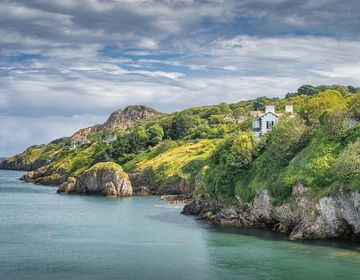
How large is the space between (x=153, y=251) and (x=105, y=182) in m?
85.6

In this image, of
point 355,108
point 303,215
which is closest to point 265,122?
point 355,108

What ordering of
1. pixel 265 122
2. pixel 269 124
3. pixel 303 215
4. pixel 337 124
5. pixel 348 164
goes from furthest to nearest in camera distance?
pixel 265 122
pixel 269 124
pixel 337 124
pixel 303 215
pixel 348 164

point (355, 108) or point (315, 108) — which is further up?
point (315, 108)

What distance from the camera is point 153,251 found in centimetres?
6906

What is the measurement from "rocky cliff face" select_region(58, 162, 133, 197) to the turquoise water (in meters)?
44.7

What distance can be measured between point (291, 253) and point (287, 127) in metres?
30.8

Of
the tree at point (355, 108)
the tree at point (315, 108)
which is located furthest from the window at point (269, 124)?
the tree at point (355, 108)

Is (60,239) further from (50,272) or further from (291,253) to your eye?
(291,253)

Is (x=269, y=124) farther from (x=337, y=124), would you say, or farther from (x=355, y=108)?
(x=337, y=124)

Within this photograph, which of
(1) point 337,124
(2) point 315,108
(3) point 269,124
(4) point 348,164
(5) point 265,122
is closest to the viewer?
(4) point 348,164

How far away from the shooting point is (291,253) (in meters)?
66.1

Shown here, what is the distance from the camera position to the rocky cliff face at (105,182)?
150 metres

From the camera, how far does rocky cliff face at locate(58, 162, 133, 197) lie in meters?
150

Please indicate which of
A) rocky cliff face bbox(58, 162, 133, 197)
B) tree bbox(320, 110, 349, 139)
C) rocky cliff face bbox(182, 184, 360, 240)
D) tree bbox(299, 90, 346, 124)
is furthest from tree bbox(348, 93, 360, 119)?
rocky cliff face bbox(58, 162, 133, 197)
